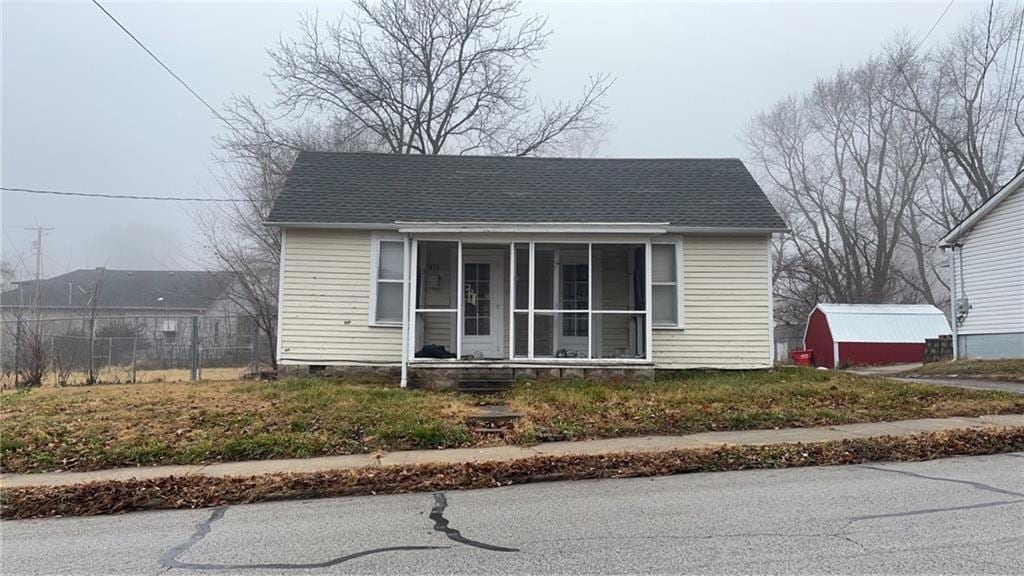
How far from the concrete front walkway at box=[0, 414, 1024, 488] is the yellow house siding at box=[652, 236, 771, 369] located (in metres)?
4.48

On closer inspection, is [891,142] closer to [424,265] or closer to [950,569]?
[424,265]

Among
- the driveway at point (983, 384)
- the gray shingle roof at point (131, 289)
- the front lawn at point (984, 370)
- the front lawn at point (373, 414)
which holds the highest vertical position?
the gray shingle roof at point (131, 289)

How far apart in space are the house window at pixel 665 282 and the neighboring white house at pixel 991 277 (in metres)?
11.2

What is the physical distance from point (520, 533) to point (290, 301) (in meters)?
10.0

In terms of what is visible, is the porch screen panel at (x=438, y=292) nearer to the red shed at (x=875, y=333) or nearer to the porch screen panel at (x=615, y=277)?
the porch screen panel at (x=615, y=277)

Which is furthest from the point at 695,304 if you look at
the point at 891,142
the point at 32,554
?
the point at 891,142

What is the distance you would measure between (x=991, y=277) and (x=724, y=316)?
11095 mm

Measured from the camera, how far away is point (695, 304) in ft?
45.8

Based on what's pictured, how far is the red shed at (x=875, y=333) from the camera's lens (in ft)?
93.8

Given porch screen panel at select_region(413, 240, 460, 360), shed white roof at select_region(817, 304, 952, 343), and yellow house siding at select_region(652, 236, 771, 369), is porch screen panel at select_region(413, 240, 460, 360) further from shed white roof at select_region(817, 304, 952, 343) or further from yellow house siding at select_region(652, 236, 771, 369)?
shed white roof at select_region(817, 304, 952, 343)

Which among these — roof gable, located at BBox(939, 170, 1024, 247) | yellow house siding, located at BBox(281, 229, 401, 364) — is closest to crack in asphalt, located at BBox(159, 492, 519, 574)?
yellow house siding, located at BBox(281, 229, 401, 364)

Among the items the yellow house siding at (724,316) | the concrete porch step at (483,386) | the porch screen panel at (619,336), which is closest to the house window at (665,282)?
the yellow house siding at (724,316)

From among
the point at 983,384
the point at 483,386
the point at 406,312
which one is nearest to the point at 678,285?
the point at 483,386

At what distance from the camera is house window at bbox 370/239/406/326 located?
13.9 meters
